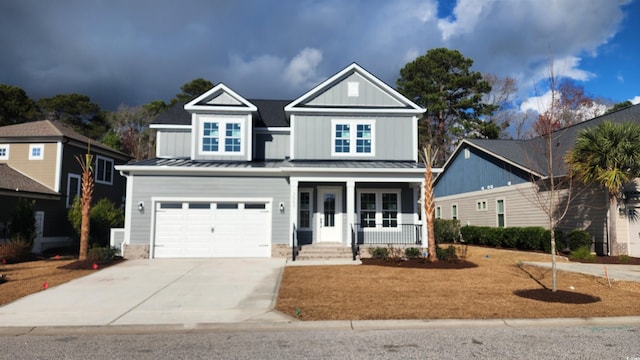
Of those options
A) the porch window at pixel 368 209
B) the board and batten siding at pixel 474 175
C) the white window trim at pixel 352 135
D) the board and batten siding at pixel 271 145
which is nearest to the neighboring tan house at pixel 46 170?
the board and batten siding at pixel 271 145

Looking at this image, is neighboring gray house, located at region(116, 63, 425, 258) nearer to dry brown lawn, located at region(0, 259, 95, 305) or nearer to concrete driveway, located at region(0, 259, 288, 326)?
concrete driveway, located at region(0, 259, 288, 326)

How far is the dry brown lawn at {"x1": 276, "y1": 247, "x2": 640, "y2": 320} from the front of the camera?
7664mm

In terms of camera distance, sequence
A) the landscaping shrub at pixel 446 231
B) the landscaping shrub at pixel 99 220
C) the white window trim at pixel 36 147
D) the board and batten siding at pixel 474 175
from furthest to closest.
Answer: the landscaping shrub at pixel 446 231
the board and batten siding at pixel 474 175
the white window trim at pixel 36 147
the landscaping shrub at pixel 99 220

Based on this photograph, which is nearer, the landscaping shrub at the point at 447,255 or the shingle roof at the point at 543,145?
the landscaping shrub at the point at 447,255

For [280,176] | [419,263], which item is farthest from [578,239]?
[280,176]

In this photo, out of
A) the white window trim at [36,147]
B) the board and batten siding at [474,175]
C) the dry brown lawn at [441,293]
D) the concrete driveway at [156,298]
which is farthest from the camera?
the board and batten siding at [474,175]

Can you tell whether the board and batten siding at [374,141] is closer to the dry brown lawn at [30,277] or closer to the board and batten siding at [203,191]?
the board and batten siding at [203,191]

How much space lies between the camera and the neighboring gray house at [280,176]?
15914 millimetres

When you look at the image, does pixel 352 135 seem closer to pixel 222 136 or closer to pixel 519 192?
pixel 222 136

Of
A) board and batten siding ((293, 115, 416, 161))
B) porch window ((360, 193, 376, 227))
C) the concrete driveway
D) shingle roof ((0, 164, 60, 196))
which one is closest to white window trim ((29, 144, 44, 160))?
shingle roof ((0, 164, 60, 196))

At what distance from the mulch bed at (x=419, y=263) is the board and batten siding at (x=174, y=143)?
971 centimetres

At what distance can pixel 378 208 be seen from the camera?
1753cm

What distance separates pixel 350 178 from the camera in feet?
52.6

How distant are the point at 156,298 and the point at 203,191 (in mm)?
7208
